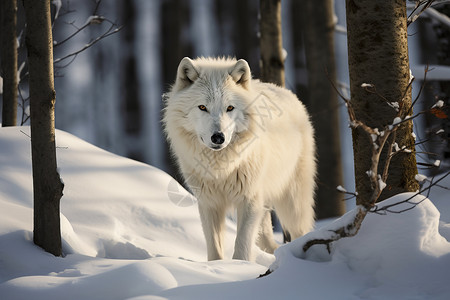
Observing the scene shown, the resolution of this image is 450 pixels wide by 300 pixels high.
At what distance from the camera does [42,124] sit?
311cm

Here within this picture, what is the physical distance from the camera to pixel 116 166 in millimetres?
4910

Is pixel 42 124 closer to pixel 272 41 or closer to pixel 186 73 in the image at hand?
pixel 186 73

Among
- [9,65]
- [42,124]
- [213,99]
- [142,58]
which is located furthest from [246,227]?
[142,58]

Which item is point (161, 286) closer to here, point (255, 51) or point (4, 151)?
point (4, 151)

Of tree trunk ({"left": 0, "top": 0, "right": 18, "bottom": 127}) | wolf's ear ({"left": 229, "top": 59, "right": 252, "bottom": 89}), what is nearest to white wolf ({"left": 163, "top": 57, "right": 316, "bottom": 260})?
wolf's ear ({"left": 229, "top": 59, "right": 252, "bottom": 89})

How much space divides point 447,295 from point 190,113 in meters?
2.29

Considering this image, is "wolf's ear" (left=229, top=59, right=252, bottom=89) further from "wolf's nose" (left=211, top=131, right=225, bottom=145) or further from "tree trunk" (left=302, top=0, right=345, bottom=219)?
"tree trunk" (left=302, top=0, right=345, bottom=219)

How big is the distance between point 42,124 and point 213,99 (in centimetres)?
126

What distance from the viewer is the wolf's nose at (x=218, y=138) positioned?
3371mm

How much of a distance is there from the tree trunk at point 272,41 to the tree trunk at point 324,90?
2.27 metres

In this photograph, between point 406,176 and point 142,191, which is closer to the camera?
point 406,176

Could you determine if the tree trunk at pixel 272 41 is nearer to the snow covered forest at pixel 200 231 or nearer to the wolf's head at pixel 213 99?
the snow covered forest at pixel 200 231

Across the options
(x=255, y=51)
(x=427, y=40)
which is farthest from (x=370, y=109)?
(x=255, y=51)

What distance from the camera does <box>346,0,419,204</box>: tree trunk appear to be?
2.90 metres
